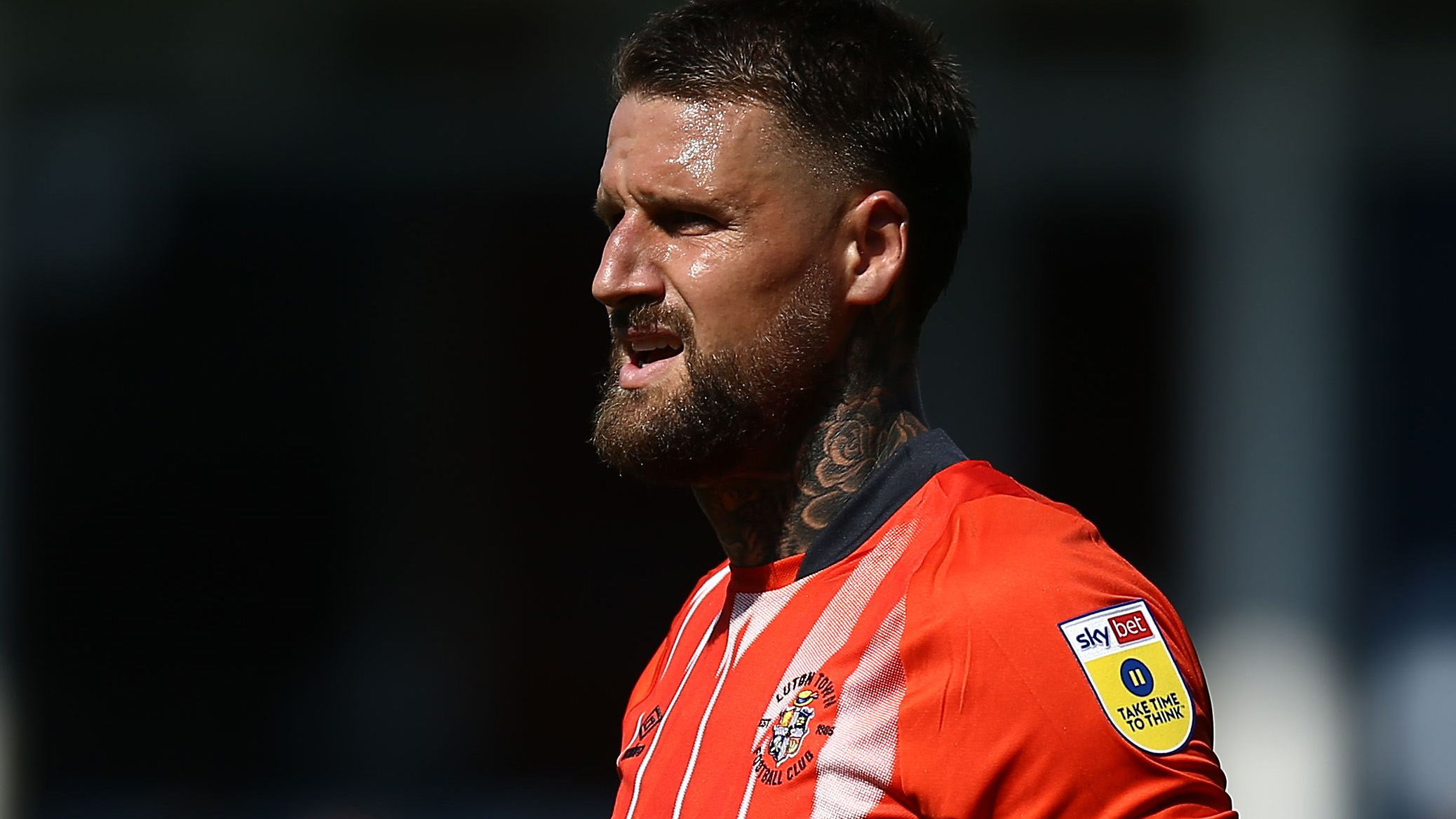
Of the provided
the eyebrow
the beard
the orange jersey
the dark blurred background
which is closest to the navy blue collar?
the orange jersey

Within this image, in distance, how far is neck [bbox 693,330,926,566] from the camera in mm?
2004

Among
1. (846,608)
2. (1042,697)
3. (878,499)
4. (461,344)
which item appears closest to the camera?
(1042,697)

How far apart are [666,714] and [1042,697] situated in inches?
26.2

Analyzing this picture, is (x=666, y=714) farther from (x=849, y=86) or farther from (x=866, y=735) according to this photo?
(x=849, y=86)

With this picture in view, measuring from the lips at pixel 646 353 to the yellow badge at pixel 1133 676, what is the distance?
2.16 ft

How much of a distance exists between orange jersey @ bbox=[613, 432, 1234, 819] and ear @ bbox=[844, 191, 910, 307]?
0.72ft

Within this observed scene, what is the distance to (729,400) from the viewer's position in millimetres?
1961

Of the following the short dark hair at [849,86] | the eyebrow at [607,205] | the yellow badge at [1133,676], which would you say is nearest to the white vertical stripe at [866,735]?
the yellow badge at [1133,676]

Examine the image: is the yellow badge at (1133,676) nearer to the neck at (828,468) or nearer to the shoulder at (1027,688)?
the shoulder at (1027,688)

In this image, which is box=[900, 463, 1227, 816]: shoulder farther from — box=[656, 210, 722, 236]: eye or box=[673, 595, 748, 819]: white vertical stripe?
box=[656, 210, 722, 236]: eye

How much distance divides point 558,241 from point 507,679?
1715 mm

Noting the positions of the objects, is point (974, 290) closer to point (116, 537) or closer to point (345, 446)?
point (345, 446)

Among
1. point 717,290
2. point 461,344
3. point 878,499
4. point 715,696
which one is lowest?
point 461,344

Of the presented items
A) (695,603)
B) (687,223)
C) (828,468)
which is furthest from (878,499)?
(695,603)
